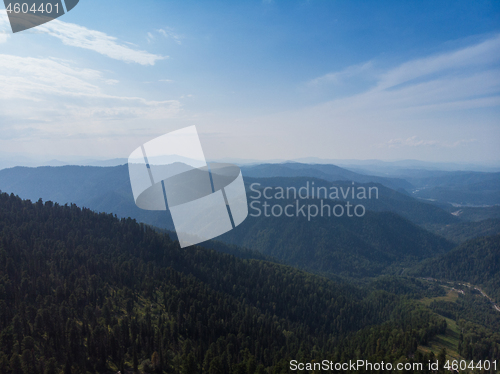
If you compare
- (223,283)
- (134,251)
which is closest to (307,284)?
(223,283)

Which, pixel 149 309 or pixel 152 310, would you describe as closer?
pixel 149 309

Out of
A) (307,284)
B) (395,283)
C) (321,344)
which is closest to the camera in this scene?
(321,344)

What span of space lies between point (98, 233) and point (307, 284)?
95.1 metres

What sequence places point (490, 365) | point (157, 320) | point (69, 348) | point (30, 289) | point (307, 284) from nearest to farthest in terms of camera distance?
point (69, 348), point (30, 289), point (157, 320), point (490, 365), point (307, 284)

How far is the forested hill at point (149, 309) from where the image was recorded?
52.3m

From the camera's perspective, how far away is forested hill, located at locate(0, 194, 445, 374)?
5234 centimetres

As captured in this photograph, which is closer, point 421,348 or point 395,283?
point 421,348

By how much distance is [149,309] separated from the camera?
237ft

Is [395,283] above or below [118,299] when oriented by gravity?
below

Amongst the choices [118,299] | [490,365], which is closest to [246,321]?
[118,299]

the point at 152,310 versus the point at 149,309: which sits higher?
the point at 149,309

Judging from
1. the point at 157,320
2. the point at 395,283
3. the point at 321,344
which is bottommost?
the point at 395,283

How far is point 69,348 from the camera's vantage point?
50812mm

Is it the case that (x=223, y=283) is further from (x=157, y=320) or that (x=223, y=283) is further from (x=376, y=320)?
(x=376, y=320)
